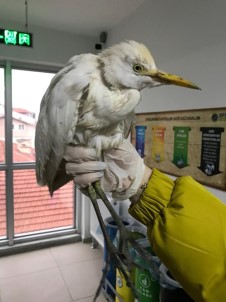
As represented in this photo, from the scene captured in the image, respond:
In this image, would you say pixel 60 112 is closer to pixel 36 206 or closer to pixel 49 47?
pixel 49 47

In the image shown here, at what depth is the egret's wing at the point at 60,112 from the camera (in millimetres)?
727

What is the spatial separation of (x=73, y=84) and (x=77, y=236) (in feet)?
9.46

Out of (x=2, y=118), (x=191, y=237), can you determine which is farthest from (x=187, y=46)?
(x=2, y=118)

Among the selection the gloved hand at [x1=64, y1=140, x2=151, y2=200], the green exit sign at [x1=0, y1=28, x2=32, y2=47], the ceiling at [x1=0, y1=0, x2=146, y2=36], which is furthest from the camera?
the green exit sign at [x1=0, y1=28, x2=32, y2=47]

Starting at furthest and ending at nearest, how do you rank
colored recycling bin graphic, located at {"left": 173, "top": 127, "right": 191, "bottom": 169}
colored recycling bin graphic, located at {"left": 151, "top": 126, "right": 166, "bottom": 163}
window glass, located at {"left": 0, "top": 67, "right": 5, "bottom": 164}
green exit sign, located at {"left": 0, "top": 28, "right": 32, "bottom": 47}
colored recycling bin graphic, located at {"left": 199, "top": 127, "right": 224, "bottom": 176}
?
window glass, located at {"left": 0, "top": 67, "right": 5, "bottom": 164}
green exit sign, located at {"left": 0, "top": 28, "right": 32, "bottom": 47}
colored recycling bin graphic, located at {"left": 151, "top": 126, "right": 166, "bottom": 163}
colored recycling bin graphic, located at {"left": 173, "top": 127, "right": 191, "bottom": 169}
colored recycling bin graphic, located at {"left": 199, "top": 127, "right": 224, "bottom": 176}

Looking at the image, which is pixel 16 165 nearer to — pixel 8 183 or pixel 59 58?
pixel 8 183

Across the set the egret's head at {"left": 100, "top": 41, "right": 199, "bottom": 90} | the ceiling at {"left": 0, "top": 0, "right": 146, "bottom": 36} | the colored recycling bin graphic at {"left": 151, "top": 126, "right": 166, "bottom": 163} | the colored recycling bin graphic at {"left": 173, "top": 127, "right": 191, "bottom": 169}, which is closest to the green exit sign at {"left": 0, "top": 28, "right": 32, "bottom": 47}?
the ceiling at {"left": 0, "top": 0, "right": 146, "bottom": 36}

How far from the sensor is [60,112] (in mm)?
750

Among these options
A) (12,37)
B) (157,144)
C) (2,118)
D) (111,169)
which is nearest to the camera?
(111,169)

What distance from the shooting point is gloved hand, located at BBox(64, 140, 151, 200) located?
2.80 ft

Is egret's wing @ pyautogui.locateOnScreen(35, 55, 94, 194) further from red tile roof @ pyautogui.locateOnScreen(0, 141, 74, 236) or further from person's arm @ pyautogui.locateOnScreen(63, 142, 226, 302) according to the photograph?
red tile roof @ pyautogui.locateOnScreen(0, 141, 74, 236)

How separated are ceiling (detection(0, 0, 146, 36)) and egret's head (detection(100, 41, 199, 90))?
5.35 ft

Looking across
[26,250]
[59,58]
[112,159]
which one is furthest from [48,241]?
[112,159]

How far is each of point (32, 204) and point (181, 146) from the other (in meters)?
2.24
